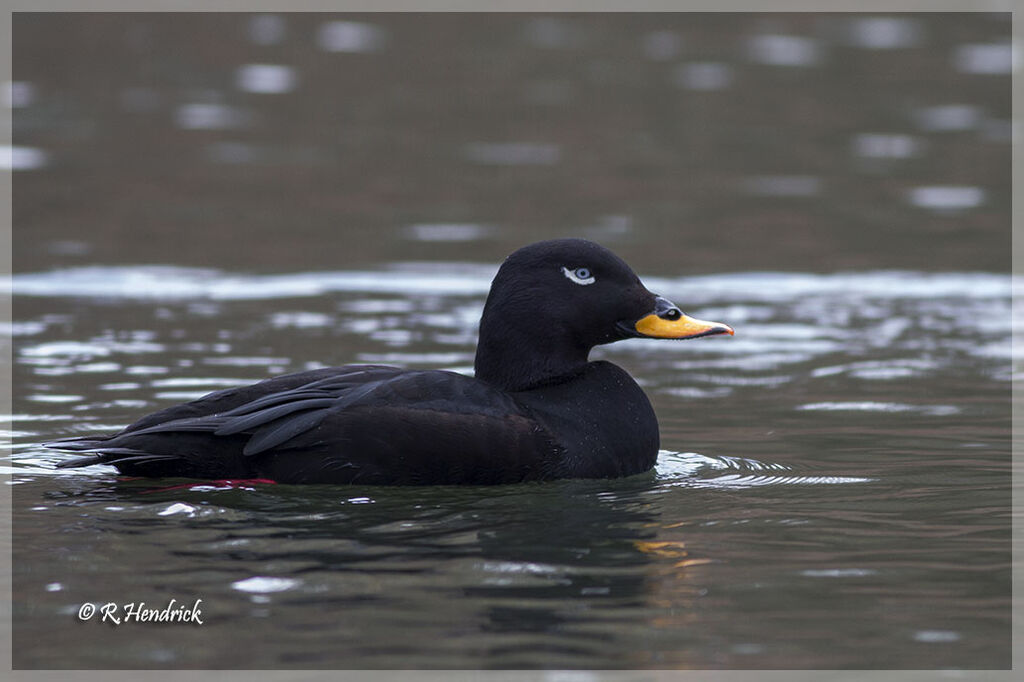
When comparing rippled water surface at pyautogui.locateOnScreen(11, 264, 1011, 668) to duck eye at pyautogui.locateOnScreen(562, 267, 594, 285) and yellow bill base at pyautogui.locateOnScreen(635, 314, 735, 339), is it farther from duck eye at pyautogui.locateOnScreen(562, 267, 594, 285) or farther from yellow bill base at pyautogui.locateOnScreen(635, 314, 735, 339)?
duck eye at pyautogui.locateOnScreen(562, 267, 594, 285)

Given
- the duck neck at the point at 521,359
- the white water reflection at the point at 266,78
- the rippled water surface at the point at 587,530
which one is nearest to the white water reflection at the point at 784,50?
the white water reflection at the point at 266,78

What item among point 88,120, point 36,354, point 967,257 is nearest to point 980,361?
point 967,257

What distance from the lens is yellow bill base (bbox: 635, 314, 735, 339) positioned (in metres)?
7.62

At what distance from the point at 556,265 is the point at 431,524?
166cm

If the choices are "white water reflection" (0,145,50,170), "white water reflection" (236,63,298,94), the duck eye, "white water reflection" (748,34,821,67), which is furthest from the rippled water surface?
"white water reflection" (748,34,821,67)

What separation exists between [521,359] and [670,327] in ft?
2.40

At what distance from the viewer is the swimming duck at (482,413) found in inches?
274

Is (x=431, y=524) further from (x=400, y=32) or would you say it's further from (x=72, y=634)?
(x=400, y=32)

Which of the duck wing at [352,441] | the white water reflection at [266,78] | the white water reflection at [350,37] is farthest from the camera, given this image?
the white water reflection at [350,37]

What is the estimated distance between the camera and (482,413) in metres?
7.06

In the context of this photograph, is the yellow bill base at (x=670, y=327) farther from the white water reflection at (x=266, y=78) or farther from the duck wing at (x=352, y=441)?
the white water reflection at (x=266, y=78)

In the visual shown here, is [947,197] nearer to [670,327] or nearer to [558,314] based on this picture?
[670,327]

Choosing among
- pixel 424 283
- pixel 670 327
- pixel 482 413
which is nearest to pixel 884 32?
pixel 424 283

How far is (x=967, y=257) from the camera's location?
46.0 ft
